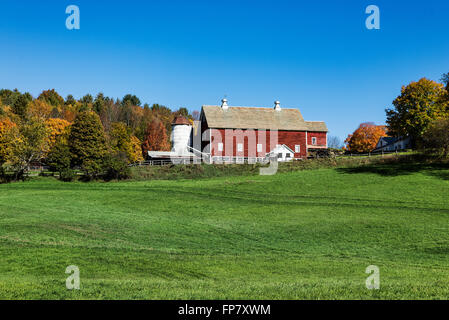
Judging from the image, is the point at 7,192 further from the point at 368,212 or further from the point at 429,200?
the point at 429,200

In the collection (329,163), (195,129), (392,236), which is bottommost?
(392,236)

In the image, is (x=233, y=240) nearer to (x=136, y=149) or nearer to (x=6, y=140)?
(x=6, y=140)

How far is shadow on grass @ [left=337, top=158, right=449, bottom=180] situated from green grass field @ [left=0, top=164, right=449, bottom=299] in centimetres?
249

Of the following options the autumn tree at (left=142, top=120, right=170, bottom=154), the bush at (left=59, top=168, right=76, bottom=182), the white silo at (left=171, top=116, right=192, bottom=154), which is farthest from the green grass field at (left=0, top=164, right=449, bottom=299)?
the autumn tree at (left=142, top=120, right=170, bottom=154)

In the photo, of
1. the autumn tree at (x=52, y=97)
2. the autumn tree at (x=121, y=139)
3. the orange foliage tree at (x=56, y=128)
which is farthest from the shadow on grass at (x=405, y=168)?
the autumn tree at (x=52, y=97)

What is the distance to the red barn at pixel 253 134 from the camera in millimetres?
60719

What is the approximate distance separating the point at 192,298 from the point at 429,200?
28.2 m

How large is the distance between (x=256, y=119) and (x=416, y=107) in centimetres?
2455

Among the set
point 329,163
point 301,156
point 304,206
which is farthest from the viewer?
point 301,156

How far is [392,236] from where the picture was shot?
829 inches

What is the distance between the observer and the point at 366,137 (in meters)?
104

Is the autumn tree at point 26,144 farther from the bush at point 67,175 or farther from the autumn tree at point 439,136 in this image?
the autumn tree at point 439,136

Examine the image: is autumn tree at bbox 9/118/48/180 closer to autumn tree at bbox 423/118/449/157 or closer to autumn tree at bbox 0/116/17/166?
autumn tree at bbox 0/116/17/166
